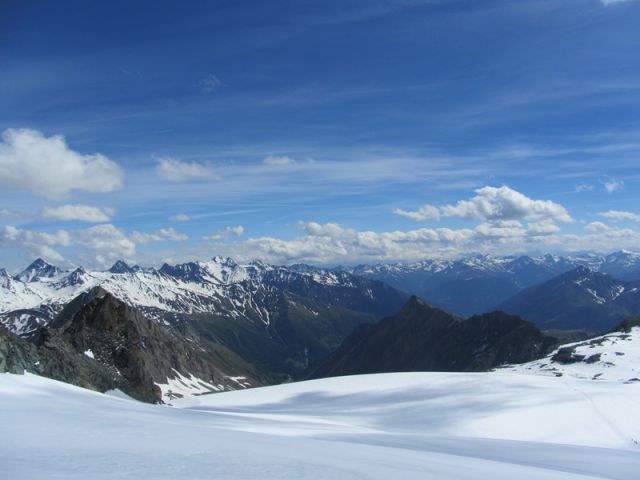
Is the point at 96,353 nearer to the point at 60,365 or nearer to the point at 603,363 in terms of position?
the point at 60,365

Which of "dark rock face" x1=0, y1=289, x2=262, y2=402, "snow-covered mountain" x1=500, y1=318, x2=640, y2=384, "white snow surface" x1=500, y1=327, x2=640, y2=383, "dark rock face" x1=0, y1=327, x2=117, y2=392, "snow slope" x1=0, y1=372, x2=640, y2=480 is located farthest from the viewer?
"snow-covered mountain" x1=500, y1=318, x2=640, y2=384

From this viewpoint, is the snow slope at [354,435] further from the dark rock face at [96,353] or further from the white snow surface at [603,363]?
the white snow surface at [603,363]

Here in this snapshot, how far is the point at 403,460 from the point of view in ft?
51.6

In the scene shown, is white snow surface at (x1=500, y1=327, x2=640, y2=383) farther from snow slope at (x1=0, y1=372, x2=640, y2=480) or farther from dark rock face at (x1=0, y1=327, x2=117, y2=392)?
dark rock face at (x1=0, y1=327, x2=117, y2=392)

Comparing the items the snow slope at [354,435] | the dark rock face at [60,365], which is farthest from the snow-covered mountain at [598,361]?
the dark rock face at [60,365]

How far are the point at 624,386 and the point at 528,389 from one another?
779 centimetres

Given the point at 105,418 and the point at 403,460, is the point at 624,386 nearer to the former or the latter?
the point at 403,460

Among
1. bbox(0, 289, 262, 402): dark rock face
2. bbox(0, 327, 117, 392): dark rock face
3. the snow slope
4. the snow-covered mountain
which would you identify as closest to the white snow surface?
the snow-covered mountain

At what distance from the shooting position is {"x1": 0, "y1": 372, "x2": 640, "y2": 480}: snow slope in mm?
11805

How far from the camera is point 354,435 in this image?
23.4m

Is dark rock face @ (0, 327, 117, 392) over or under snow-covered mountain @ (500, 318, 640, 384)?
over

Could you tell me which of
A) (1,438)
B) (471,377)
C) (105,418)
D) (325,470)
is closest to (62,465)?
(1,438)

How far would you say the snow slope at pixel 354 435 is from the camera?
38.7ft

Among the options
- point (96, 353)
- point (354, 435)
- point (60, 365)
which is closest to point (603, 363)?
point (354, 435)
